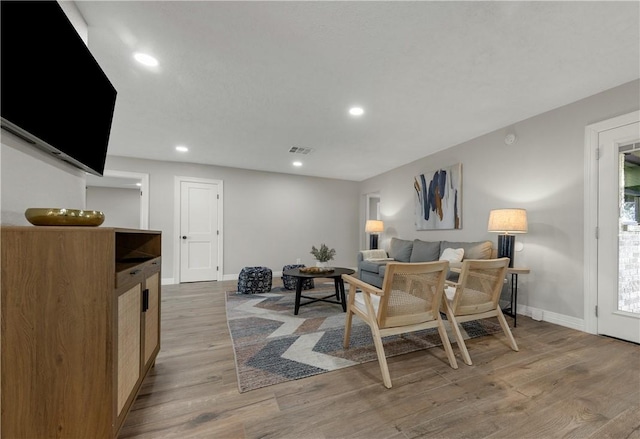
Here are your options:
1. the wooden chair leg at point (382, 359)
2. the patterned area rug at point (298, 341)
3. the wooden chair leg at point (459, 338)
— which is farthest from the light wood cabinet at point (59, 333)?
the wooden chair leg at point (459, 338)

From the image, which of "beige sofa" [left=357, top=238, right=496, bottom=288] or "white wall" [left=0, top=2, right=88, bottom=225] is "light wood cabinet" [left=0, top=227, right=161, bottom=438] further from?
"beige sofa" [left=357, top=238, right=496, bottom=288]

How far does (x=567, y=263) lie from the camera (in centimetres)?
269

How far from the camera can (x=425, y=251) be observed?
4074mm

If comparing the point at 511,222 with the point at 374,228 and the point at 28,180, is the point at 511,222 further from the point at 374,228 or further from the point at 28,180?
the point at 28,180

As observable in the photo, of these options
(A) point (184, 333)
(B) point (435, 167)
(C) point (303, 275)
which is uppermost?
(B) point (435, 167)

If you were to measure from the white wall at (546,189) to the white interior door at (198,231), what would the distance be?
4722mm

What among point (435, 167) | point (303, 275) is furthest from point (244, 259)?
point (435, 167)

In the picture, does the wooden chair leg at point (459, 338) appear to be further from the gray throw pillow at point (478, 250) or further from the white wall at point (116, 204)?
the white wall at point (116, 204)

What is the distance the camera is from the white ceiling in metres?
1.60

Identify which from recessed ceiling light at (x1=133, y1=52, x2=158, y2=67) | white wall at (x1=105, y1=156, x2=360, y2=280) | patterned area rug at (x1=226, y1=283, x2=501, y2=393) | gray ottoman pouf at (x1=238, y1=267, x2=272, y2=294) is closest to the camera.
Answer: patterned area rug at (x1=226, y1=283, x2=501, y2=393)

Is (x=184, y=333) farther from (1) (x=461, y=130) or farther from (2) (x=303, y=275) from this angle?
(1) (x=461, y=130)

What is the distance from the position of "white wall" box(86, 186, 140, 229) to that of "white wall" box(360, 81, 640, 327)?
8.13m

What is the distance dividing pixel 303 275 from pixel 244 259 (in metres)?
2.79

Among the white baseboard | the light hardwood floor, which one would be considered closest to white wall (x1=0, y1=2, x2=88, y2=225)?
the light hardwood floor
